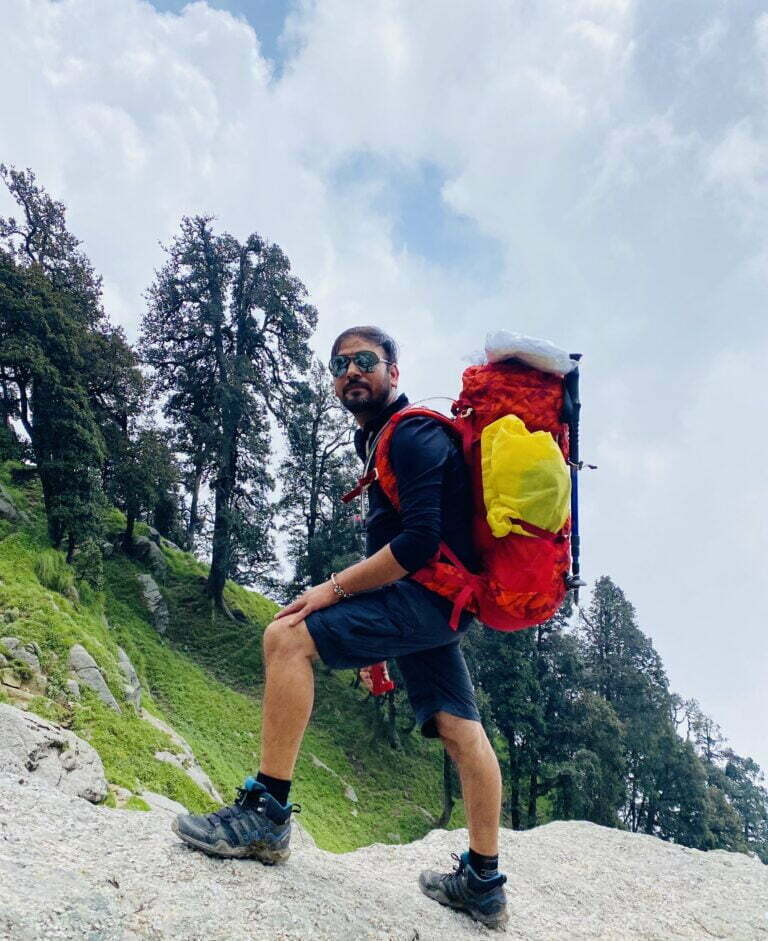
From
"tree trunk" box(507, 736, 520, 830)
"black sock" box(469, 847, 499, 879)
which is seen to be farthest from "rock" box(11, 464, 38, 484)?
"tree trunk" box(507, 736, 520, 830)

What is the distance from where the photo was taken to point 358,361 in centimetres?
367

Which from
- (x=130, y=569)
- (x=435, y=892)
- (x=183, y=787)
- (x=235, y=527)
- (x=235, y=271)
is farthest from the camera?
(x=235, y=271)

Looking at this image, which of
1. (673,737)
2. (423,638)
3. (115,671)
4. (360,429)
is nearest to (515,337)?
(360,429)

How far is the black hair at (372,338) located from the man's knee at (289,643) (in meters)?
1.66

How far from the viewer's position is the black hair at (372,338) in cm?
378

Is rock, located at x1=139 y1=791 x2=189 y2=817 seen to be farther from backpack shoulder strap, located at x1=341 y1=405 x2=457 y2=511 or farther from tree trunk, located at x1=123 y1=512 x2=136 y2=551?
tree trunk, located at x1=123 y1=512 x2=136 y2=551

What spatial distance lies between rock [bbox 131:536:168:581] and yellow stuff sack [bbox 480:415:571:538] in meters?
24.4

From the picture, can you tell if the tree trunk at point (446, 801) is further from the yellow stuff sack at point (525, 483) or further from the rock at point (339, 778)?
the yellow stuff sack at point (525, 483)

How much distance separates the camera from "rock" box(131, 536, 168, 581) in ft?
82.2

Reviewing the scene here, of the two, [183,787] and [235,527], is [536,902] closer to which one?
[183,787]

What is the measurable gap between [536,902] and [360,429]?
162 inches

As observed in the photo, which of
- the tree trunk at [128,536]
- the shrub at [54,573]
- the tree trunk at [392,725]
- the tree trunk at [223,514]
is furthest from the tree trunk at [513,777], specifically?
the shrub at [54,573]

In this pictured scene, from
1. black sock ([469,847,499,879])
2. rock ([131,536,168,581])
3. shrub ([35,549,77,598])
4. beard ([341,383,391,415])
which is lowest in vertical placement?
black sock ([469,847,499,879])

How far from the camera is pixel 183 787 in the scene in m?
8.23
